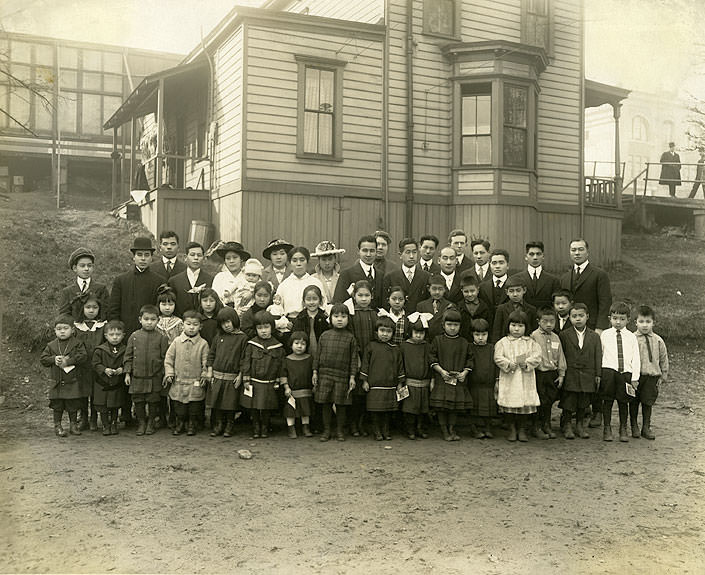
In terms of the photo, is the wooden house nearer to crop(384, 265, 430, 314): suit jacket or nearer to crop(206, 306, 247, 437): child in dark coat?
crop(384, 265, 430, 314): suit jacket

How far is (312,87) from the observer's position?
13273mm

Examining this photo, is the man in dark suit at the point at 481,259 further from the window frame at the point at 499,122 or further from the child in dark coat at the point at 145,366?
the window frame at the point at 499,122

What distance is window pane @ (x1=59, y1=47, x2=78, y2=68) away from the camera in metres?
24.2

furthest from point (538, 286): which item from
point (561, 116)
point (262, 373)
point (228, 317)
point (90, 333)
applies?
point (561, 116)

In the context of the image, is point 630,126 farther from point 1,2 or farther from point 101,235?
point 1,2

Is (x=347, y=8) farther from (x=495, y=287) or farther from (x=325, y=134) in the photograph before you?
(x=495, y=287)

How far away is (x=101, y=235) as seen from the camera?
1409 cm

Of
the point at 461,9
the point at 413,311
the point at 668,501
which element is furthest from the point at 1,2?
the point at 461,9

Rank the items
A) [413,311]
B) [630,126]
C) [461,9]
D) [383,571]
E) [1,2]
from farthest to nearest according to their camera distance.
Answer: [630,126]
[461,9]
[413,311]
[1,2]
[383,571]

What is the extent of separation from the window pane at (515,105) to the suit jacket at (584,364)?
27.9 feet

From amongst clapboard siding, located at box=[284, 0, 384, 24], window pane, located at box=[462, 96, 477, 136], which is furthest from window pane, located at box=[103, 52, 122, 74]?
window pane, located at box=[462, 96, 477, 136]

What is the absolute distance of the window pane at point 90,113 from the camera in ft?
82.2

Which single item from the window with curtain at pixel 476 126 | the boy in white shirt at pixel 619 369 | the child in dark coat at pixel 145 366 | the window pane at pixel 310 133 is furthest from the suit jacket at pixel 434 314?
the window with curtain at pixel 476 126

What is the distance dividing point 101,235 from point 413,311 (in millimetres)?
9388
